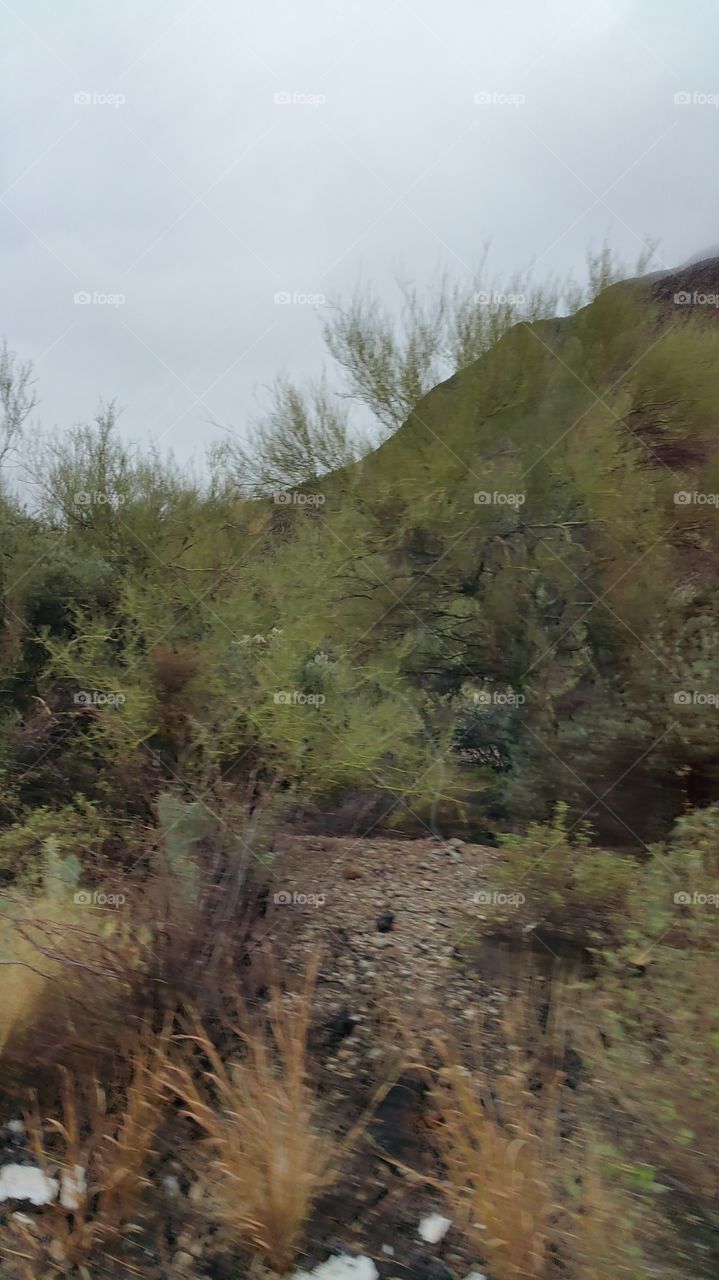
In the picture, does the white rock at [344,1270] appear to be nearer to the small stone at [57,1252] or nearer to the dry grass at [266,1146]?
the dry grass at [266,1146]

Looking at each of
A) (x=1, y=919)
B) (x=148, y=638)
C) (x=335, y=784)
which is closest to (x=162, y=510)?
(x=148, y=638)

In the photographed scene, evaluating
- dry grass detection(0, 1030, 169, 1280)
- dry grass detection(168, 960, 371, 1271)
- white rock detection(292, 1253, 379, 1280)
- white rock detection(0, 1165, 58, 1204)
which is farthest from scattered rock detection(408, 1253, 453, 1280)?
white rock detection(0, 1165, 58, 1204)

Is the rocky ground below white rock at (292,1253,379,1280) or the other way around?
the other way around

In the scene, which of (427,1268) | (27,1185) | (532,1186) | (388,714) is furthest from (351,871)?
(532,1186)

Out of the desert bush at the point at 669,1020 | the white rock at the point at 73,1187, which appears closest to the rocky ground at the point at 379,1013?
the white rock at the point at 73,1187

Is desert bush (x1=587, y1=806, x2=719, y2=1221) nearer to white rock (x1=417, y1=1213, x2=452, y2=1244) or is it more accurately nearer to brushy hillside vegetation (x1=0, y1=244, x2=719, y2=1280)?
brushy hillside vegetation (x1=0, y1=244, x2=719, y2=1280)

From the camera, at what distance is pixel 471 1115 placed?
2686 mm

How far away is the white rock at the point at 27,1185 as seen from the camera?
2.83m

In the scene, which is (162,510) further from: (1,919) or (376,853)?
(1,919)

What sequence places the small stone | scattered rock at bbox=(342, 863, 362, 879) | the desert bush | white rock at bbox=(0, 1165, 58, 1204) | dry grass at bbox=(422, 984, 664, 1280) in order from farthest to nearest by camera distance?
scattered rock at bbox=(342, 863, 362, 879), white rock at bbox=(0, 1165, 58, 1204), the small stone, the desert bush, dry grass at bbox=(422, 984, 664, 1280)

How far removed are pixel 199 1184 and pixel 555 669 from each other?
5110 millimetres

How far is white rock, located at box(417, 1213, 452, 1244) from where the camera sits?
268 cm

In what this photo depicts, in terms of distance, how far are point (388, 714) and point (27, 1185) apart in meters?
4.62

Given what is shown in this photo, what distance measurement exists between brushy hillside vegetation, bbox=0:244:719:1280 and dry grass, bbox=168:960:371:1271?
0.02 meters
